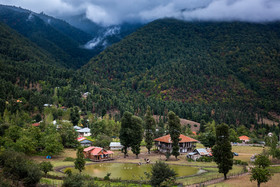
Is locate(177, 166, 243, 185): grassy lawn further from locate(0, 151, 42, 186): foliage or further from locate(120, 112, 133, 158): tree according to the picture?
locate(120, 112, 133, 158): tree

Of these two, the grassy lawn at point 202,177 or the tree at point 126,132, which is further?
the tree at point 126,132

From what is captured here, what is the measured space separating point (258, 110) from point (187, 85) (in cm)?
5150

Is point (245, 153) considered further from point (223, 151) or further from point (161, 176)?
point (161, 176)

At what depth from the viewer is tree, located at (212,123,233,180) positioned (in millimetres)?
36625

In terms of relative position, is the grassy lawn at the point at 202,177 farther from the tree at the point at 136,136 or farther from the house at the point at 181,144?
the house at the point at 181,144

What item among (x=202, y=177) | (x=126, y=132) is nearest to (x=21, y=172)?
(x=202, y=177)

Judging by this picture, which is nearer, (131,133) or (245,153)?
(131,133)

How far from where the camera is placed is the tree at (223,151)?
120 feet

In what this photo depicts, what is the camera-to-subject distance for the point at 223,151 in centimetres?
3741

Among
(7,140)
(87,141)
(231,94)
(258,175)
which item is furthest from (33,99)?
(231,94)

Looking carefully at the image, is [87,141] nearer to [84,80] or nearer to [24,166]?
[24,166]

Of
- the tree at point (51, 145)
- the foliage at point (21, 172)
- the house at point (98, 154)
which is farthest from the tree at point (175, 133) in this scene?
the foliage at point (21, 172)

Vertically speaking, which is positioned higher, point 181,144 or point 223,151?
point 223,151

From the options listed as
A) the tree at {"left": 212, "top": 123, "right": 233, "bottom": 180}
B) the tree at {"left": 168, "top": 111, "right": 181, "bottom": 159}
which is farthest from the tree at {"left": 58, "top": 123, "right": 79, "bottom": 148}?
the tree at {"left": 212, "top": 123, "right": 233, "bottom": 180}
